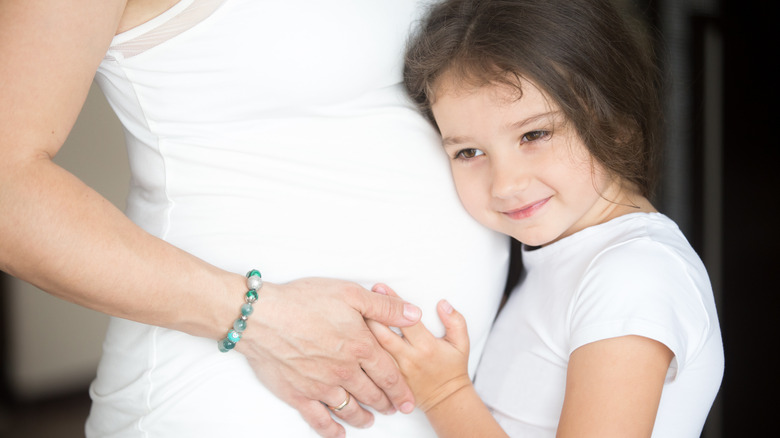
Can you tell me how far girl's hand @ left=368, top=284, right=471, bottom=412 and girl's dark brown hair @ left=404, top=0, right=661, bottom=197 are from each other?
14.3 inches

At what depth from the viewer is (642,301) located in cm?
97

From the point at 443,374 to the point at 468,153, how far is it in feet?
1.22

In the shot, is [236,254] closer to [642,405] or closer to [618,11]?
[642,405]

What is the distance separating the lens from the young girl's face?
1.08m

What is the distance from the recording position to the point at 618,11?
1242mm

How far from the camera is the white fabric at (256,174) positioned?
952 millimetres

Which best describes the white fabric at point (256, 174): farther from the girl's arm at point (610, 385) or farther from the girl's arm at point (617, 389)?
the girl's arm at point (617, 389)

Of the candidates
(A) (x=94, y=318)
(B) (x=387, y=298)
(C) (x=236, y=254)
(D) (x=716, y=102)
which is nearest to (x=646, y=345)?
(B) (x=387, y=298)

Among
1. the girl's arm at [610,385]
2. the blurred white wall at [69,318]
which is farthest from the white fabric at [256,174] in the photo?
the blurred white wall at [69,318]

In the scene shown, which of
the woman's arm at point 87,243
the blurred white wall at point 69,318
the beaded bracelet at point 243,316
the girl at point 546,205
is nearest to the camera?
the woman's arm at point 87,243

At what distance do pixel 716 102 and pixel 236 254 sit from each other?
6.04 ft

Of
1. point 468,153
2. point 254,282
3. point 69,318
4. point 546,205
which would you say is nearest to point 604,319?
point 546,205

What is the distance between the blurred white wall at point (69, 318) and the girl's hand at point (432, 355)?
3.04m

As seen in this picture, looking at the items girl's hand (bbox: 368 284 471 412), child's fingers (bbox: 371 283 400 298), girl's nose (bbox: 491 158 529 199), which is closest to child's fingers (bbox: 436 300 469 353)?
girl's hand (bbox: 368 284 471 412)
